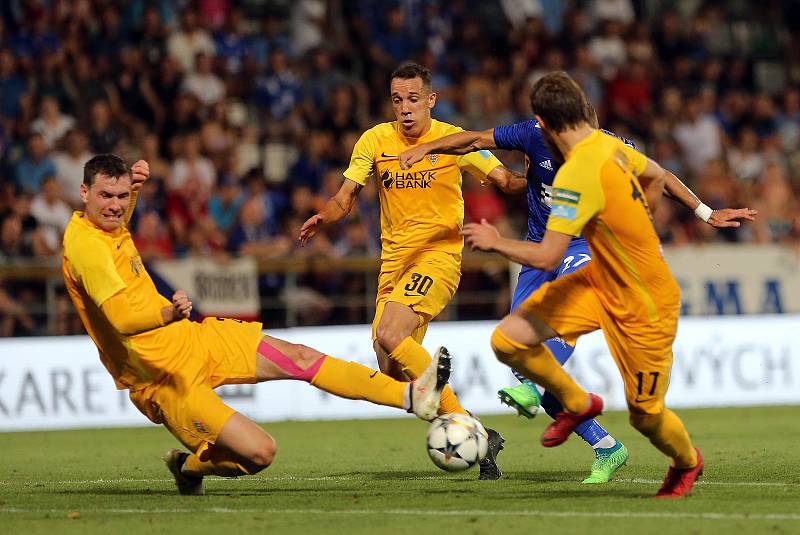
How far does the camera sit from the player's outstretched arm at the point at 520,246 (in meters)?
7.09

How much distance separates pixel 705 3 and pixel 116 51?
10616mm

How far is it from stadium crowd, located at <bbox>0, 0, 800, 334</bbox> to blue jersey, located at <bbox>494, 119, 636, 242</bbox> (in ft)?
→ 22.7

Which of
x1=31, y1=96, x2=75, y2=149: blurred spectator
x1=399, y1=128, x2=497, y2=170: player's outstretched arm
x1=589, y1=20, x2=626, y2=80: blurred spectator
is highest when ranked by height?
x1=589, y1=20, x2=626, y2=80: blurred spectator

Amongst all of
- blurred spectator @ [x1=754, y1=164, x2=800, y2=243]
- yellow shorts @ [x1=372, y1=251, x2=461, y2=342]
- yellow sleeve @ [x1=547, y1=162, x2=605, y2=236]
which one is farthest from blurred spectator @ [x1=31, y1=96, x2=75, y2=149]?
yellow sleeve @ [x1=547, y1=162, x2=605, y2=236]

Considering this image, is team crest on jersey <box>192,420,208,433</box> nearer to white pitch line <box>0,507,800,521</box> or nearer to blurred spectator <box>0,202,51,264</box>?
white pitch line <box>0,507,800,521</box>

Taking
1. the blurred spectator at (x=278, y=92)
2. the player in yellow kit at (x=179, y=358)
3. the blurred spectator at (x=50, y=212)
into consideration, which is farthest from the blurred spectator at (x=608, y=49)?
the player in yellow kit at (x=179, y=358)

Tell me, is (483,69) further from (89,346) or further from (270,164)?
(89,346)

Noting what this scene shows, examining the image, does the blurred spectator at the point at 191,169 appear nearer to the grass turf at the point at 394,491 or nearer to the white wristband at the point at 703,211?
the grass turf at the point at 394,491

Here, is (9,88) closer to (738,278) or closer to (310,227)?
(310,227)

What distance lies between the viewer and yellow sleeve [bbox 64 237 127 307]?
7848mm

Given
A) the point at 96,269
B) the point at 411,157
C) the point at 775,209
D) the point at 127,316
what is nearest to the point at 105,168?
the point at 96,269

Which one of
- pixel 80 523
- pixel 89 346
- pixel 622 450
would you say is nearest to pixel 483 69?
pixel 89 346

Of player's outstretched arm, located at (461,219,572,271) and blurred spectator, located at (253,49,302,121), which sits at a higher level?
blurred spectator, located at (253,49,302,121)

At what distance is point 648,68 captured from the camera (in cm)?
2092
